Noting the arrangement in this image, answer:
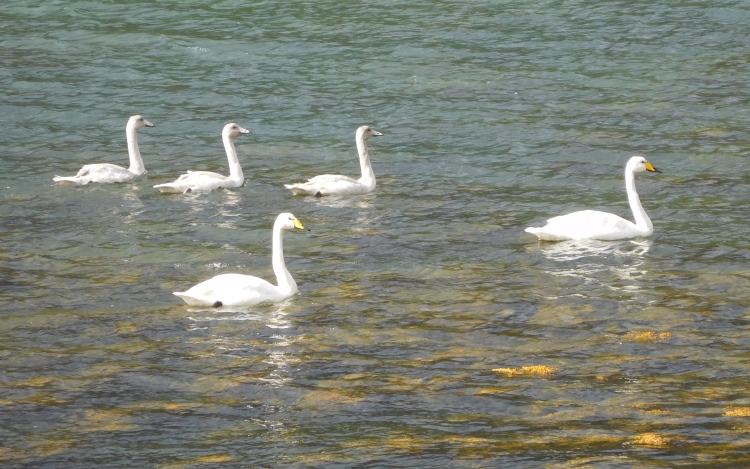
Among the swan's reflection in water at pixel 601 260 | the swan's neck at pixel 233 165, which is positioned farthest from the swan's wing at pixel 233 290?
the swan's neck at pixel 233 165

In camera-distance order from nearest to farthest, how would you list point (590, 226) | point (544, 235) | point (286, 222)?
1. point (286, 222)
2. point (544, 235)
3. point (590, 226)

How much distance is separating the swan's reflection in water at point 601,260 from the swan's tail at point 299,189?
4266mm

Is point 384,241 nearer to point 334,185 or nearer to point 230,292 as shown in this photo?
point 334,185

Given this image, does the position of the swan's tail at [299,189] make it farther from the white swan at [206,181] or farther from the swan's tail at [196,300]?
the swan's tail at [196,300]

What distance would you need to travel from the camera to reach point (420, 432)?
10977 millimetres

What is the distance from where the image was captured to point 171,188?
20500 millimetres

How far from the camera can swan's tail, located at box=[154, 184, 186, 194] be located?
20.4m

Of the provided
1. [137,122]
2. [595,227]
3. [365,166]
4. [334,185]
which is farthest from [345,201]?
[137,122]

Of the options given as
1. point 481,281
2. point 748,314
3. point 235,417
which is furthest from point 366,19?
point 235,417

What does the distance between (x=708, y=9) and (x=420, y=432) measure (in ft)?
70.6

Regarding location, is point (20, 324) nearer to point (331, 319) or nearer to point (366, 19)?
point (331, 319)

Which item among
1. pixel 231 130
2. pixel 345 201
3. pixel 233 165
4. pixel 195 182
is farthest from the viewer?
pixel 231 130

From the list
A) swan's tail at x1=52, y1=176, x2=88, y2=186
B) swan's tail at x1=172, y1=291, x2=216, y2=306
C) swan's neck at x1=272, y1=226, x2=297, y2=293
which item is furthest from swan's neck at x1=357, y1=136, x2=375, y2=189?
swan's tail at x1=172, y1=291, x2=216, y2=306

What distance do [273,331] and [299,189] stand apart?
623cm
